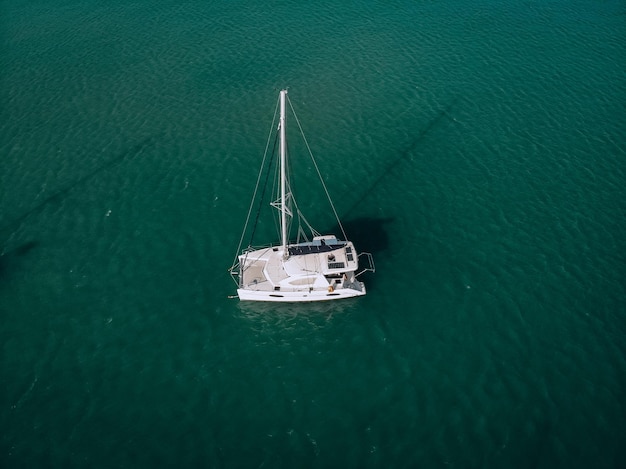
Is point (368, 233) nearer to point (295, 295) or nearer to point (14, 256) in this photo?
point (295, 295)

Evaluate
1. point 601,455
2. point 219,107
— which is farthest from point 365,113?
point 601,455

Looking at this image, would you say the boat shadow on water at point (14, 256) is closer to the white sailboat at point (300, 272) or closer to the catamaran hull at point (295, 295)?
the white sailboat at point (300, 272)

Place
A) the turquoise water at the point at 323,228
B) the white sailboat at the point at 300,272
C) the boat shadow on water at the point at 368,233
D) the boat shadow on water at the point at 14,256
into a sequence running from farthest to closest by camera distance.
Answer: the boat shadow on water at the point at 368,233 → the boat shadow on water at the point at 14,256 → the white sailboat at the point at 300,272 → the turquoise water at the point at 323,228

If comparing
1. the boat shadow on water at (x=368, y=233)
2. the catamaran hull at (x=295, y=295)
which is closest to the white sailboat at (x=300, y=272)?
the catamaran hull at (x=295, y=295)

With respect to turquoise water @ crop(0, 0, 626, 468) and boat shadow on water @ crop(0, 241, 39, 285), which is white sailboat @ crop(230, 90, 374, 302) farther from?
boat shadow on water @ crop(0, 241, 39, 285)

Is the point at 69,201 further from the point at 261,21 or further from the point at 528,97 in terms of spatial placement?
the point at 528,97

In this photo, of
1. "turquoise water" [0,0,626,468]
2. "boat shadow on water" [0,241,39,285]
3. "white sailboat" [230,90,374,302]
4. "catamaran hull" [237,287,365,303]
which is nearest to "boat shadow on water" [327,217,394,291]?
"turquoise water" [0,0,626,468]
